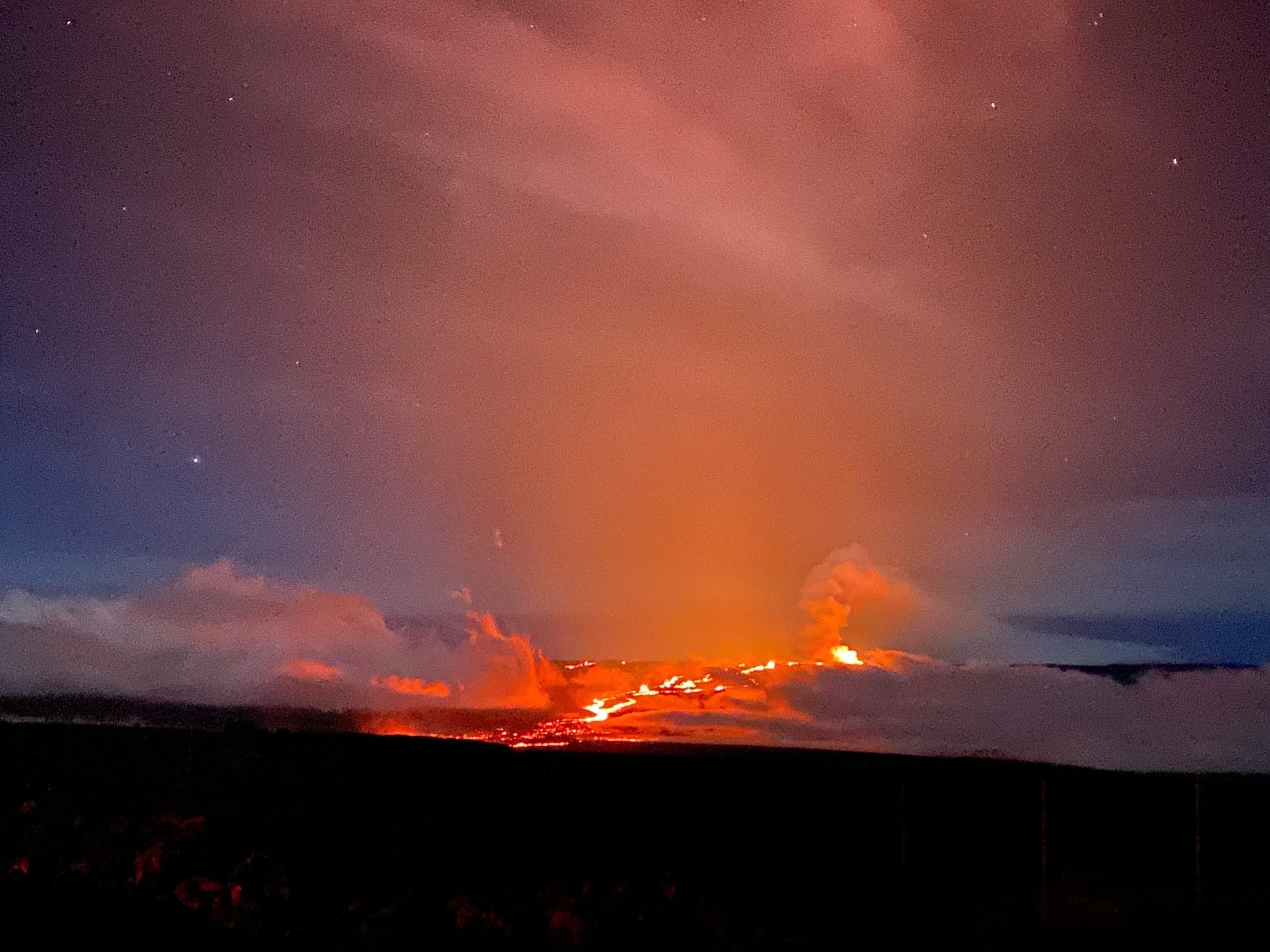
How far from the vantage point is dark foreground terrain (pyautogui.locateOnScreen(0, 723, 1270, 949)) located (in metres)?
11.5

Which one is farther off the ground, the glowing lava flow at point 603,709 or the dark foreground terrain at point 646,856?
the glowing lava flow at point 603,709

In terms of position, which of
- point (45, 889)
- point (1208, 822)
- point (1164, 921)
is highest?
point (1208, 822)

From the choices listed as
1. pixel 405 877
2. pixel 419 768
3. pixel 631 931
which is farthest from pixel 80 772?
pixel 631 931

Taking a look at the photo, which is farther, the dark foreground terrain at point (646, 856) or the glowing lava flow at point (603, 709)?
the glowing lava flow at point (603, 709)

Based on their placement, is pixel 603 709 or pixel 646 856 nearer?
pixel 646 856

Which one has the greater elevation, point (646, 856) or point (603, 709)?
point (603, 709)

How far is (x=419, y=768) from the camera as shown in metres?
15.3

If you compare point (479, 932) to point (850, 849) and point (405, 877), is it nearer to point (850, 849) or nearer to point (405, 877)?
point (405, 877)

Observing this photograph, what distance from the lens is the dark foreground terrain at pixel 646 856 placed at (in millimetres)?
11484

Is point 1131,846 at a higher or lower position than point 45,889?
higher

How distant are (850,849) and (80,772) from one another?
13.2 metres

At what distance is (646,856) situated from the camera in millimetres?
13453

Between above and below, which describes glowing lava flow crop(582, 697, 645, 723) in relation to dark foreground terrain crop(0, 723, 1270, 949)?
above

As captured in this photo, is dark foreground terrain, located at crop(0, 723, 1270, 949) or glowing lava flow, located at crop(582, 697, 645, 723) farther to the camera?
glowing lava flow, located at crop(582, 697, 645, 723)
